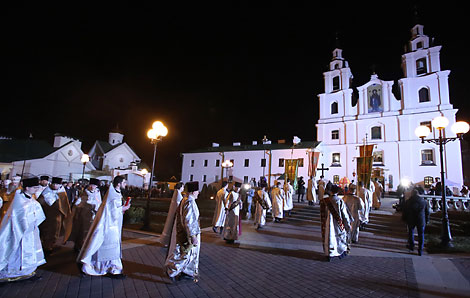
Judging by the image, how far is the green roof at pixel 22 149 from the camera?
33312 mm

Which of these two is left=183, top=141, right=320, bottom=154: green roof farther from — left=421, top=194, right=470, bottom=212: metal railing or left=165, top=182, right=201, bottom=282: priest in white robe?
left=165, top=182, right=201, bottom=282: priest in white robe

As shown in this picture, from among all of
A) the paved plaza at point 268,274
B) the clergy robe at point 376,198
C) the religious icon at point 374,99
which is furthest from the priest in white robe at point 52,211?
the religious icon at point 374,99

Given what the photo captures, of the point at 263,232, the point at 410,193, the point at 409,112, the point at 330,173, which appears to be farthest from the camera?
the point at 330,173

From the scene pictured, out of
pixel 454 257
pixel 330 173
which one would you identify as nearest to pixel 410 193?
pixel 454 257

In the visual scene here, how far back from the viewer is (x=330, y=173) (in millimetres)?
35000

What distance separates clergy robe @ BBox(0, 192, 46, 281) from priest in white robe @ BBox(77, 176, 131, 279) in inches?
32.7

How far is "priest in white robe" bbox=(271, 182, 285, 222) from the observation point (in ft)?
42.1

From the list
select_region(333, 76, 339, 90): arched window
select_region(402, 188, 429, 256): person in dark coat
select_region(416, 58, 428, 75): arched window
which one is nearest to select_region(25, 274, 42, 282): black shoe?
select_region(402, 188, 429, 256): person in dark coat

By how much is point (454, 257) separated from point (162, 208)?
1852 cm

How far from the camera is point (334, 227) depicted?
663 cm

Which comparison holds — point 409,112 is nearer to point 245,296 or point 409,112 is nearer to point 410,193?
point 410,193

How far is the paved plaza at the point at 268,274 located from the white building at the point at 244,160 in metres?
26.9

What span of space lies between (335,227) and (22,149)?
147 ft

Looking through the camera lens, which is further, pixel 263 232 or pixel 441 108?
pixel 441 108
